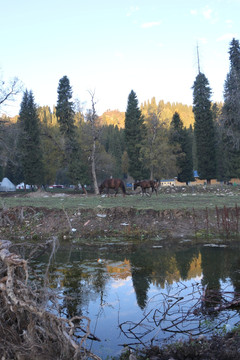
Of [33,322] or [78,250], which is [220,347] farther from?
[78,250]

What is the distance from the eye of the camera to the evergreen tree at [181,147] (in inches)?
2307

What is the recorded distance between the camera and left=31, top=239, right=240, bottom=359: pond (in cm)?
545

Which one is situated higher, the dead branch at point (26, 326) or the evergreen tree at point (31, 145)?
the evergreen tree at point (31, 145)

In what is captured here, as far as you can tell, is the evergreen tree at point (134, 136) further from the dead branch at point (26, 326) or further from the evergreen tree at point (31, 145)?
the dead branch at point (26, 326)

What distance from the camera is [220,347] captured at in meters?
4.49

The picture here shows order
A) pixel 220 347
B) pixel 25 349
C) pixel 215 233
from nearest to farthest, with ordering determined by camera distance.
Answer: pixel 25 349
pixel 220 347
pixel 215 233

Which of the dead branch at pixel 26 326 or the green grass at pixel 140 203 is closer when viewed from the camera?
the dead branch at pixel 26 326

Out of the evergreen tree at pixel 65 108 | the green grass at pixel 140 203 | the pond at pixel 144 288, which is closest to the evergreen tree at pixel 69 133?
the evergreen tree at pixel 65 108

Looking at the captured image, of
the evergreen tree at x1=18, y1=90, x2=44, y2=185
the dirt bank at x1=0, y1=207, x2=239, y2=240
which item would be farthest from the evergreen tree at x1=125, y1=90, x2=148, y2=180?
the dirt bank at x1=0, y1=207, x2=239, y2=240

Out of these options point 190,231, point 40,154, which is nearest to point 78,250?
point 190,231

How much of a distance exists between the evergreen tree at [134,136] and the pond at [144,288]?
138 feet

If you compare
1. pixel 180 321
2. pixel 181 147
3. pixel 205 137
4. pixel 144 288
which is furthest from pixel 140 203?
pixel 181 147

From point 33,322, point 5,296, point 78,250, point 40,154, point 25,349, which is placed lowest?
point 78,250

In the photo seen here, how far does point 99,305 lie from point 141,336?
5.55 feet
